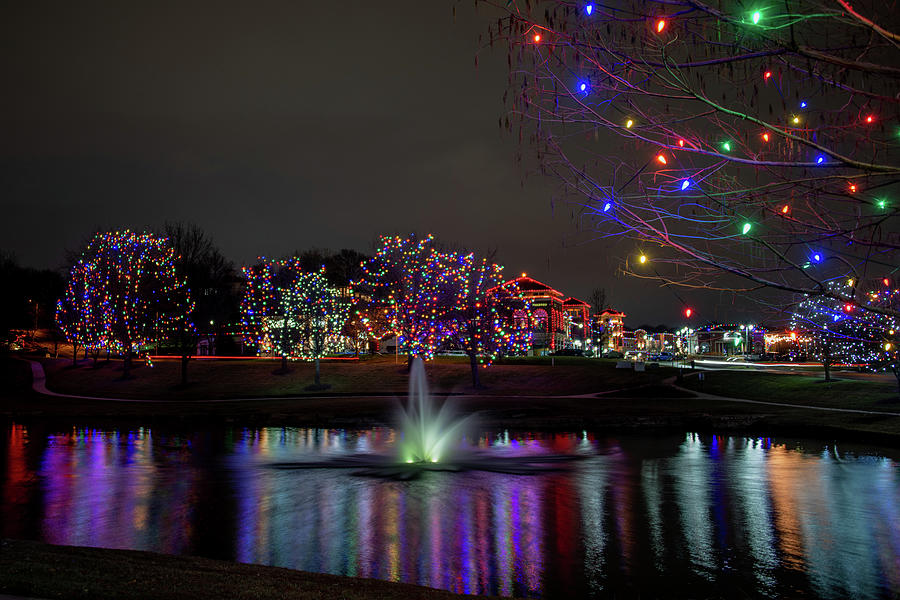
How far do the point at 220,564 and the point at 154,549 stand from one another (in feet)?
12.9

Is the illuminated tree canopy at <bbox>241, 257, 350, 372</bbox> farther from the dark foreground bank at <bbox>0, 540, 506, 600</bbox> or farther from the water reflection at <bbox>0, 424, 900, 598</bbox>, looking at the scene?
the dark foreground bank at <bbox>0, 540, 506, 600</bbox>

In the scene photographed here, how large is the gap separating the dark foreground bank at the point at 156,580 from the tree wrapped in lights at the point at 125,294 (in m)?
54.7

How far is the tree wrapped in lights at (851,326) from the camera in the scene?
22.9 feet

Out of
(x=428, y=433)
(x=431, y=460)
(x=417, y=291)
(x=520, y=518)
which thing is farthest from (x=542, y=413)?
(x=520, y=518)

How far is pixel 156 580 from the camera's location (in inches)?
369

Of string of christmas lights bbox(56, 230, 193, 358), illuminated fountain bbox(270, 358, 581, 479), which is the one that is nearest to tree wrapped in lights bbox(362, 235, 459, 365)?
string of christmas lights bbox(56, 230, 193, 358)

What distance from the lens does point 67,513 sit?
17.3 m

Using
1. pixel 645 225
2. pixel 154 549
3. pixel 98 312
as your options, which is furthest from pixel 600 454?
pixel 98 312

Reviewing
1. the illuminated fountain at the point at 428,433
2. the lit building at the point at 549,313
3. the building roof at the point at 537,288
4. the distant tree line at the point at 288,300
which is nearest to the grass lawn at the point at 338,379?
the distant tree line at the point at 288,300

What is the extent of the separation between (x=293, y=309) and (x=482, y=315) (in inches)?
703

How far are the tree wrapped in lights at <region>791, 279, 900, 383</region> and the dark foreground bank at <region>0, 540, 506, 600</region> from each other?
239 inches

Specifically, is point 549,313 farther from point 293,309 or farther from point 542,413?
point 542,413

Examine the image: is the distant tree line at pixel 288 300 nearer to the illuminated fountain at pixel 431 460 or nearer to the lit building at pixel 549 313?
the illuminated fountain at pixel 431 460

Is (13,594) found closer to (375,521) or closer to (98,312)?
(375,521)
